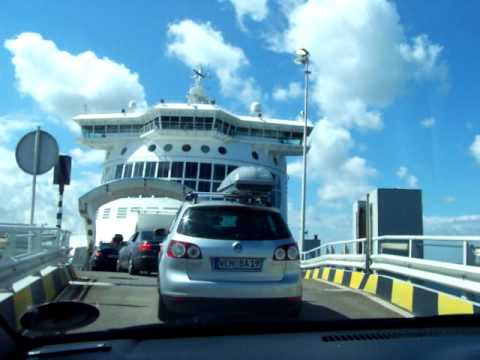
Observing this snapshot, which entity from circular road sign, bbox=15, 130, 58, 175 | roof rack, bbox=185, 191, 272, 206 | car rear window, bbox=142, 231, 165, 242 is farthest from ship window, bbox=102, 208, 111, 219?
roof rack, bbox=185, 191, 272, 206

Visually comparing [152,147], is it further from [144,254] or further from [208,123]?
[144,254]

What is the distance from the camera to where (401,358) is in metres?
2.39

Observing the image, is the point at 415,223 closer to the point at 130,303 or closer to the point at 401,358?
the point at 130,303

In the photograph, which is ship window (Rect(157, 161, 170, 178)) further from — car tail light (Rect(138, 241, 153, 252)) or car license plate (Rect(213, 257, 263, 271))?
car license plate (Rect(213, 257, 263, 271))

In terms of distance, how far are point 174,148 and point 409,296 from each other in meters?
26.8

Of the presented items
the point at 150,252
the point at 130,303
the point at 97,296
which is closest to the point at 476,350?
the point at 130,303

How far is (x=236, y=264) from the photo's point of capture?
5867 mm

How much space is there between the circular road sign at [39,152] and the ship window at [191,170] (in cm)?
2380

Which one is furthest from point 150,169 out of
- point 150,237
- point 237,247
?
point 237,247

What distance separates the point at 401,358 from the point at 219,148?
1256 inches

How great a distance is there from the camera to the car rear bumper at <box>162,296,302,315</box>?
226 inches

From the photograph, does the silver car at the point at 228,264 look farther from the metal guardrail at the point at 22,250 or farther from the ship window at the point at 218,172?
the ship window at the point at 218,172

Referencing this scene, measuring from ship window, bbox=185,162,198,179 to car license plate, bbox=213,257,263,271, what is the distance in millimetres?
26929

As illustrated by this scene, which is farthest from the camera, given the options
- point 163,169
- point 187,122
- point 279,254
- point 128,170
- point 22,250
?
point 128,170
